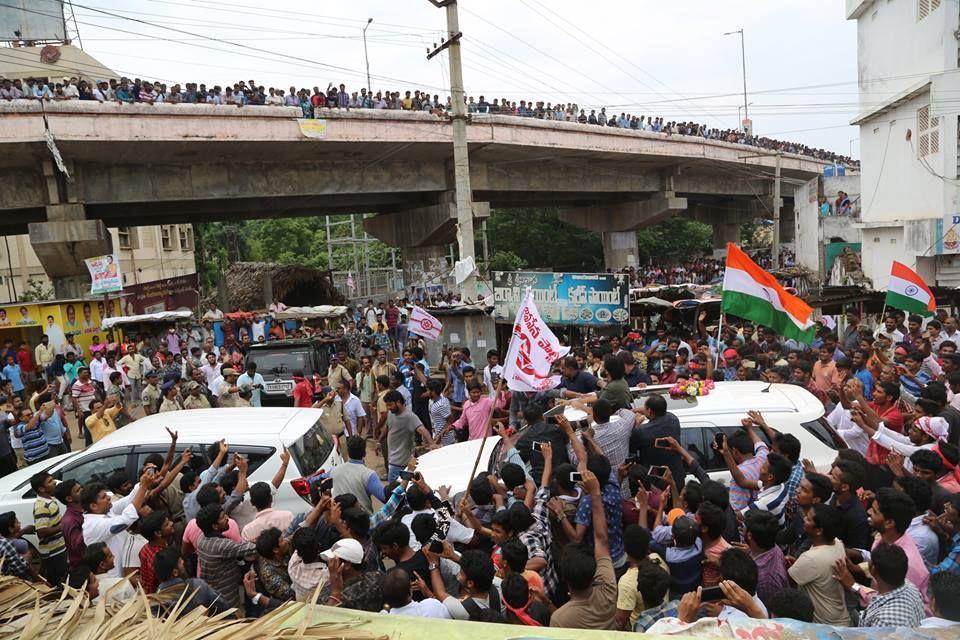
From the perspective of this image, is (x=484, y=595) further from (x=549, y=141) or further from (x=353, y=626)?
(x=549, y=141)

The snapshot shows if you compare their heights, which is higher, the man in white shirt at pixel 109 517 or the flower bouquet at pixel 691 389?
the flower bouquet at pixel 691 389

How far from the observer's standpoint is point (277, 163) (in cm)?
2281

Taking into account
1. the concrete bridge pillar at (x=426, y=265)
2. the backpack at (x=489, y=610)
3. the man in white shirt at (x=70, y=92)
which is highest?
the man in white shirt at (x=70, y=92)

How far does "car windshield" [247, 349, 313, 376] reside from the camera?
1177 centimetres

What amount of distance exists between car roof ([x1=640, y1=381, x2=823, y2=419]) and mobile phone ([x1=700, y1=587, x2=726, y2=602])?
2657 mm

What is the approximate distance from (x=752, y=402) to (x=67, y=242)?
62.0 feet

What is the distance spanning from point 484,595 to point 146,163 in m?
20.5

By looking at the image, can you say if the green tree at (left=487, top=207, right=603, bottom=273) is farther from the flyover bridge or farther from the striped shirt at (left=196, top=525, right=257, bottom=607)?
the striped shirt at (left=196, top=525, right=257, bottom=607)

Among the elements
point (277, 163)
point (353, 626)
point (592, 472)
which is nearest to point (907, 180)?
point (277, 163)

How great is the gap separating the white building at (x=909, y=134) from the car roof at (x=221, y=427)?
19903 millimetres

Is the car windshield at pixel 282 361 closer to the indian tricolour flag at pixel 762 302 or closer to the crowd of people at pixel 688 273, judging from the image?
the indian tricolour flag at pixel 762 302

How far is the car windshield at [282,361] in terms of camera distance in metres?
11.8

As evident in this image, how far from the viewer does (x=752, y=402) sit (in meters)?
6.07

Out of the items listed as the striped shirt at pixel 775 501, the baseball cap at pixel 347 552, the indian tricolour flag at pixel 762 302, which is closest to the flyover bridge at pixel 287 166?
the indian tricolour flag at pixel 762 302
